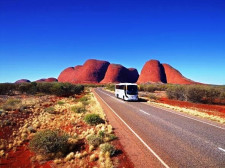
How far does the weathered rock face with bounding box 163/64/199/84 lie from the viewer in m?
103

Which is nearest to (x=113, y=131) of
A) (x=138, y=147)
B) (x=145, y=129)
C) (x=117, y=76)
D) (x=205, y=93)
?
(x=145, y=129)

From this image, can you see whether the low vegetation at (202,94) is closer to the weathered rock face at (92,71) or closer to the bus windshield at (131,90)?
the bus windshield at (131,90)

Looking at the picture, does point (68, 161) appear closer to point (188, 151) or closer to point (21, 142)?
point (21, 142)

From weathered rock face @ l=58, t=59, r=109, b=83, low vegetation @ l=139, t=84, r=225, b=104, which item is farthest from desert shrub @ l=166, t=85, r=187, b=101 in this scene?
weathered rock face @ l=58, t=59, r=109, b=83

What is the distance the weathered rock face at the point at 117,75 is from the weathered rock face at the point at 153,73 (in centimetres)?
1960

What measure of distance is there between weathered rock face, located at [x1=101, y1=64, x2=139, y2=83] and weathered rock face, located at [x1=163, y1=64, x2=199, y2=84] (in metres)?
31.7

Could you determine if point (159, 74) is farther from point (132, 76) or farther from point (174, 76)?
point (132, 76)

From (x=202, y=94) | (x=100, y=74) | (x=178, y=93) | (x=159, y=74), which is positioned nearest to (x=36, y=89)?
(x=178, y=93)

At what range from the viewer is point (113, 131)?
29.6 feet

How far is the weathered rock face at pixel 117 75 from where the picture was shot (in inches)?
4941

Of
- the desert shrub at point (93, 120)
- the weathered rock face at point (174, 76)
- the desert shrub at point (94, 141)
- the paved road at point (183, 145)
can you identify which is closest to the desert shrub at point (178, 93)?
the paved road at point (183, 145)

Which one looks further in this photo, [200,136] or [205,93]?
[205,93]

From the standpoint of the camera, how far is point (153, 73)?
362ft

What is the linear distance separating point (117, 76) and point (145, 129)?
11715 cm
